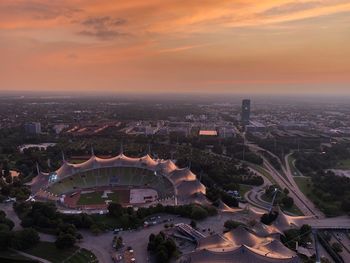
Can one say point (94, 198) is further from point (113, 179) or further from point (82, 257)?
point (82, 257)

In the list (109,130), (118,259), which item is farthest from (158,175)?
(109,130)

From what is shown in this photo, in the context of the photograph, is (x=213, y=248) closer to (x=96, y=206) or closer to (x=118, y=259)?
(x=118, y=259)

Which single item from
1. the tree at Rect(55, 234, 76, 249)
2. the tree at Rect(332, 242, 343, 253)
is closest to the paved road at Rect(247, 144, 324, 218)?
the tree at Rect(332, 242, 343, 253)

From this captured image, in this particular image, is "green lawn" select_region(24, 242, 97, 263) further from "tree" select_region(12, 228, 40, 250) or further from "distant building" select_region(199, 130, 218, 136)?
"distant building" select_region(199, 130, 218, 136)

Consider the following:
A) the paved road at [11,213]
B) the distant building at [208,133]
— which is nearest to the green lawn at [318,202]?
the paved road at [11,213]

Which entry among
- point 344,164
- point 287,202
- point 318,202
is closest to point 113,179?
point 287,202

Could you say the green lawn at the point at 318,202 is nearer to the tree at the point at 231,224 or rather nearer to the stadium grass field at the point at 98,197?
the tree at the point at 231,224
